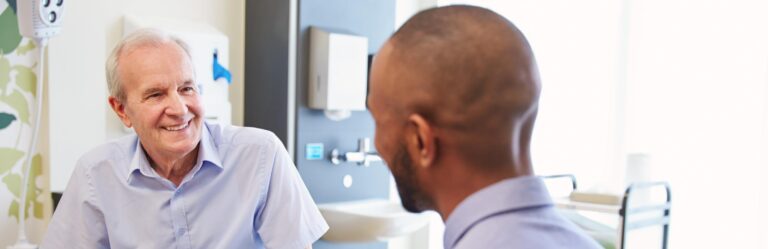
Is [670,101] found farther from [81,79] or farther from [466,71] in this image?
[81,79]

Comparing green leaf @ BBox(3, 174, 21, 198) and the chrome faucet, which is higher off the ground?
the chrome faucet

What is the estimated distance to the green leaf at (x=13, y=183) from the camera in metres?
1.91

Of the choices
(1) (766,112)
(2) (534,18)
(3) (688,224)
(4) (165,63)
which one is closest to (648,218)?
(3) (688,224)

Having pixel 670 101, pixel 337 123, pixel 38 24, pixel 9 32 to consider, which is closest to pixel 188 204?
pixel 38 24

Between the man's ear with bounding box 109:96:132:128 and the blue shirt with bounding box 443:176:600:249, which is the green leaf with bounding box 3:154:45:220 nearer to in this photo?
the man's ear with bounding box 109:96:132:128

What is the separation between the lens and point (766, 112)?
202cm

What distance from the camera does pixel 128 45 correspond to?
1.28 m

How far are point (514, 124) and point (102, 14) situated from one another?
182 centimetres

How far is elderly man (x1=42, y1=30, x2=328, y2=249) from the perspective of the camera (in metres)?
1.29

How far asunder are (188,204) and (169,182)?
65 mm

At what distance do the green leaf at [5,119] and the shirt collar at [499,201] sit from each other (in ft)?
5.66

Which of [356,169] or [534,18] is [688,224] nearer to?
[534,18]

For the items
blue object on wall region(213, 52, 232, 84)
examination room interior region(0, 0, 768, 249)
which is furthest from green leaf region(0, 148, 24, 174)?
blue object on wall region(213, 52, 232, 84)

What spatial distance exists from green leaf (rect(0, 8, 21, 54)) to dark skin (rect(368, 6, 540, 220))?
1.63m
